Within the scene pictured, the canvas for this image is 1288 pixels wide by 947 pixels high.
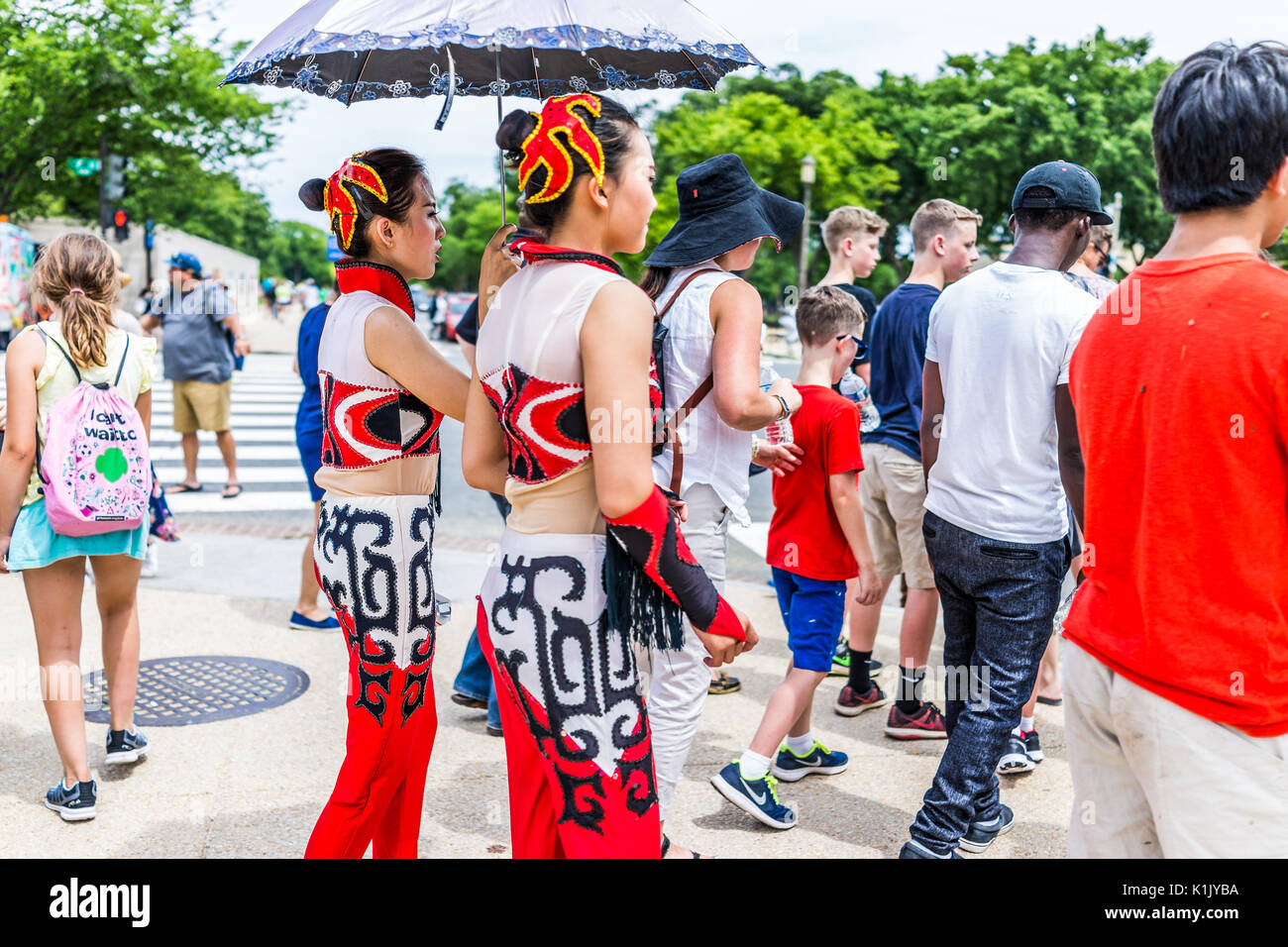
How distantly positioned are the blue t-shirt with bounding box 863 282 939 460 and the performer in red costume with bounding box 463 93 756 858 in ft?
9.78

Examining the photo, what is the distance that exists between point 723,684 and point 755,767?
4.96 ft

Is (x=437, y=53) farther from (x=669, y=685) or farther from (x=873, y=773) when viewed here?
(x=873, y=773)

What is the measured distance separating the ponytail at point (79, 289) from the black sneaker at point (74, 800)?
1436 mm

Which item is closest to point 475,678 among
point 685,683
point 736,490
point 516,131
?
point 685,683

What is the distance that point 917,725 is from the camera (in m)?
4.80

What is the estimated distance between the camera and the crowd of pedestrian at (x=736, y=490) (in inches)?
73.9

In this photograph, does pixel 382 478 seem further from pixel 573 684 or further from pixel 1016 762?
pixel 1016 762

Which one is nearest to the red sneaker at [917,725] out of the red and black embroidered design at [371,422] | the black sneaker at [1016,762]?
the black sneaker at [1016,762]

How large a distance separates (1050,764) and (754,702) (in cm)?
133

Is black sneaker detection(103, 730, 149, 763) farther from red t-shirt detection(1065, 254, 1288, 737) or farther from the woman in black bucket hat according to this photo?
red t-shirt detection(1065, 254, 1288, 737)

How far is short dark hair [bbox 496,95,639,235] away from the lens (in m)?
2.30

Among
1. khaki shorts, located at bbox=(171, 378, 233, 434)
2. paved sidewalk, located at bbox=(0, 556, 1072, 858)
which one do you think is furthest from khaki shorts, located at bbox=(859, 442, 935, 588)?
khaki shorts, located at bbox=(171, 378, 233, 434)
